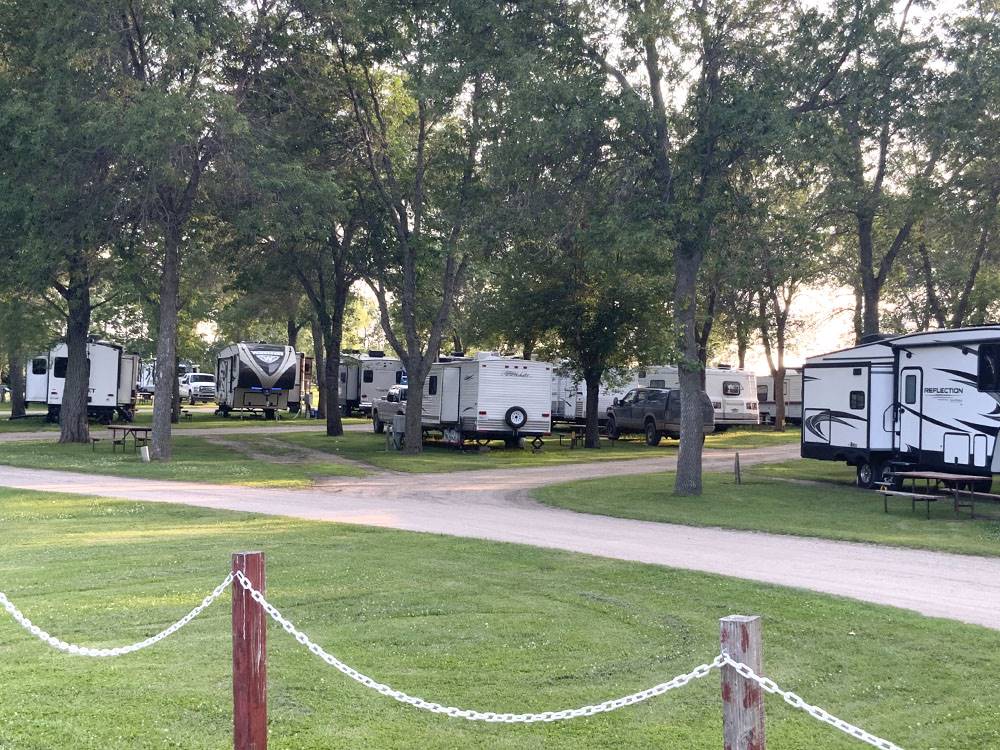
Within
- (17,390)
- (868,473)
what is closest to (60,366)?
(17,390)

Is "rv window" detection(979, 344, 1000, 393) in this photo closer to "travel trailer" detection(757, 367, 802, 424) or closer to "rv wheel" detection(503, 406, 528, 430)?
"rv wheel" detection(503, 406, 528, 430)

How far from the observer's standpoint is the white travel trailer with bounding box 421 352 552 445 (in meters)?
31.3

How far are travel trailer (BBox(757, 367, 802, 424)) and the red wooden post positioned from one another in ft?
144

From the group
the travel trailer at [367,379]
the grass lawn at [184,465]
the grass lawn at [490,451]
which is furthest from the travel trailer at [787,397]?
the grass lawn at [184,465]

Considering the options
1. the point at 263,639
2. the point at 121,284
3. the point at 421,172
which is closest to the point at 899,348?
the point at 421,172

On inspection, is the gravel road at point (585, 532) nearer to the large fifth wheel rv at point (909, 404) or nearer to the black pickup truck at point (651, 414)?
the large fifth wheel rv at point (909, 404)

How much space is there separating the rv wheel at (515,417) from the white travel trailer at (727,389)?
9.84 m

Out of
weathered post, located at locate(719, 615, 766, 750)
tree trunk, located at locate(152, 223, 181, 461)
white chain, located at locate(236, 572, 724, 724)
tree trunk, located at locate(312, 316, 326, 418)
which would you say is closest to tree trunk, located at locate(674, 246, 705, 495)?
tree trunk, located at locate(152, 223, 181, 461)

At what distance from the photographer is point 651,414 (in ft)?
→ 121

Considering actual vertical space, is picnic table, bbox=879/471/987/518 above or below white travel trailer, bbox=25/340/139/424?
below

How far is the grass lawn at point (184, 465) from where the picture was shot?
71.7 feet

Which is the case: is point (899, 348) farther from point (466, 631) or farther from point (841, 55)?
point (466, 631)

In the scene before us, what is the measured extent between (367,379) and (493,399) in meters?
20.9

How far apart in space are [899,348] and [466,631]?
14.8m
